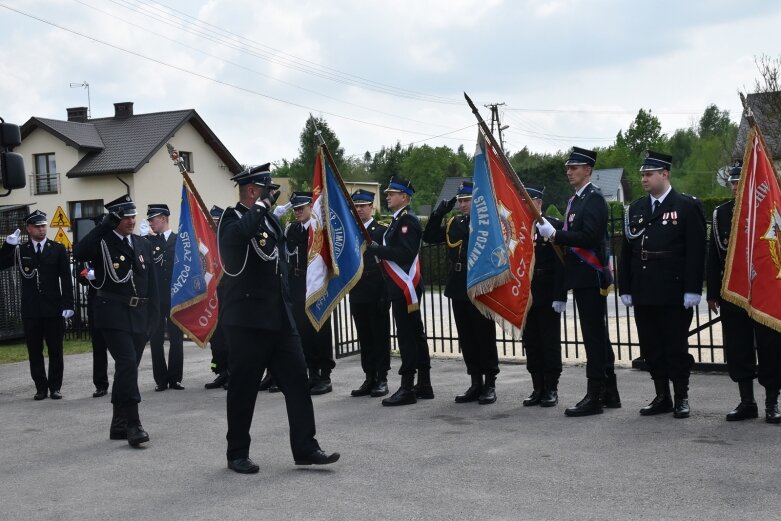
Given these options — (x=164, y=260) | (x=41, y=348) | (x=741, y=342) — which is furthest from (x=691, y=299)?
(x=41, y=348)

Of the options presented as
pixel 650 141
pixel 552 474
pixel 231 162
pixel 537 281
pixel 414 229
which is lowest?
pixel 552 474

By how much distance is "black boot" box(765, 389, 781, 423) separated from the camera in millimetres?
7418

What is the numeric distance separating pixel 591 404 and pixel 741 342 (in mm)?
1322

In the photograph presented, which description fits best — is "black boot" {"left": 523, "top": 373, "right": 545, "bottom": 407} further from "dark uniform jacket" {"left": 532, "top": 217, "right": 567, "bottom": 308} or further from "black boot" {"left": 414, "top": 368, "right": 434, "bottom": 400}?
"black boot" {"left": 414, "top": 368, "right": 434, "bottom": 400}

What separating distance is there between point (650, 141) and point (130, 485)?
106 m

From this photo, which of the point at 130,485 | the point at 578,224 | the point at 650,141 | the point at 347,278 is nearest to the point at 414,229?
the point at 347,278

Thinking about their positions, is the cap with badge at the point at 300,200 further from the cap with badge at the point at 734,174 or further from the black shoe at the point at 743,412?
the black shoe at the point at 743,412

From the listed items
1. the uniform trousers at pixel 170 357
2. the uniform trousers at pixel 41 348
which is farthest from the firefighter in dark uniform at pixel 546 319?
the uniform trousers at pixel 41 348

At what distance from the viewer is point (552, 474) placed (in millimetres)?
6195

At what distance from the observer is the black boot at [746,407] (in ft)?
25.0

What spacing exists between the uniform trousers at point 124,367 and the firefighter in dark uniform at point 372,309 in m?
2.61

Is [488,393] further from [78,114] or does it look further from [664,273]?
[78,114]

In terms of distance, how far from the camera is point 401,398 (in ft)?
30.2

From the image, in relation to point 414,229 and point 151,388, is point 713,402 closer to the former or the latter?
point 414,229
